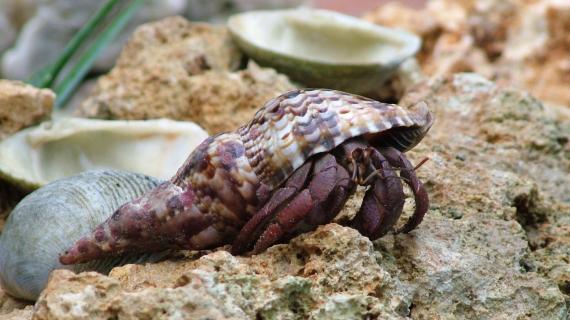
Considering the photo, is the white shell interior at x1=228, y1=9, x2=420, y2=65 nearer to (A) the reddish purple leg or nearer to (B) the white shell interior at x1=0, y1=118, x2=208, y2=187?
(B) the white shell interior at x1=0, y1=118, x2=208, y2=187

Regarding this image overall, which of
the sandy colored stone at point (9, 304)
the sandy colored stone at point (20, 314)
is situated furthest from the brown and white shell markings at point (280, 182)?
the sandy colored stone at point (9, 304)

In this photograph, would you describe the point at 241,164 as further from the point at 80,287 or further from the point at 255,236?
the point at 80,287

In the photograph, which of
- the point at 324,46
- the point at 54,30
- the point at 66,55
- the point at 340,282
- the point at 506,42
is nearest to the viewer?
the point at 340,282

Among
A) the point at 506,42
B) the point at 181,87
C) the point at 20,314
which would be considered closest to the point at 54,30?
the point at 181,87

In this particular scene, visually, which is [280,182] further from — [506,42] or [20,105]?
[506,42]

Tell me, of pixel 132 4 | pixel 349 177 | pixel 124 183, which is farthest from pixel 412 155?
pixel 132 4

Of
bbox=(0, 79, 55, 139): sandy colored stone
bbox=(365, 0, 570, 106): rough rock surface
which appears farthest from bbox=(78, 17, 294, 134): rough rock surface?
bbox=(365, 0, 570, 106): rough rock surface
